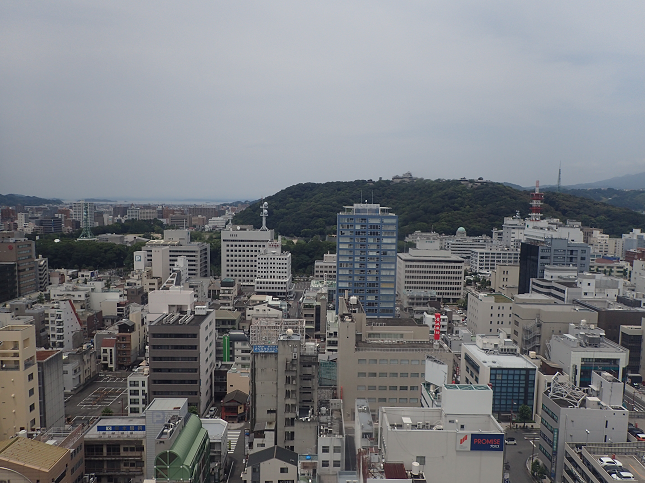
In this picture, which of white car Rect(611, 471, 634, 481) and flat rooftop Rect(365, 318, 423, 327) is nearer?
white car Rect(611, 471, 634, 481)

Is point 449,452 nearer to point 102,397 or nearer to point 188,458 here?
point 188,458

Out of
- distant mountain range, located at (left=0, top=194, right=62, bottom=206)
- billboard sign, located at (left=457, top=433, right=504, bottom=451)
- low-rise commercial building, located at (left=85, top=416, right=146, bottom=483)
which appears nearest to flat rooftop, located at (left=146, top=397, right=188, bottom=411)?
low-rise commercial building, located at (left=85, top=416, right=146, bottom=483)

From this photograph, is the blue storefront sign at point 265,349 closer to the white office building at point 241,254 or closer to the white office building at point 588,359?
the white office building at point 588,359

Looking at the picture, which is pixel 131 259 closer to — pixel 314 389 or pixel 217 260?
pixel 217 260

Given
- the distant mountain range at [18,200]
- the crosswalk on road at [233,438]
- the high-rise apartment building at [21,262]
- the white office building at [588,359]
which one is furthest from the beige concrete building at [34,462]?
the distant mountain range at [18,200]

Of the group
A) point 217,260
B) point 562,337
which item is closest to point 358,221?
point 562,337

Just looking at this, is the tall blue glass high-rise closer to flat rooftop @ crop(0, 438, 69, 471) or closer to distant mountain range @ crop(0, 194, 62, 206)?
flat rooftop @ crop(0, 438, 69, 471)
